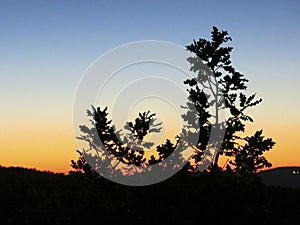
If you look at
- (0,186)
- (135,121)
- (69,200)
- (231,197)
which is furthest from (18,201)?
(135,121)

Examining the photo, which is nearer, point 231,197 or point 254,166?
point 231,197

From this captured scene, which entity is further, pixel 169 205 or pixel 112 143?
pixel 112 143

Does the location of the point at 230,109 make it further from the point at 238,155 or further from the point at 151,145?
the point at 151,145

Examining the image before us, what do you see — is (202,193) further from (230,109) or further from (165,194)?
(230,109)

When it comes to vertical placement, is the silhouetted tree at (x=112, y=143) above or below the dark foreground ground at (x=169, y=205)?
above

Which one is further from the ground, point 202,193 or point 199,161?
point 199,161

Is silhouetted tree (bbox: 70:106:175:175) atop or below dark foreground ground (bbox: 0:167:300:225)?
atop

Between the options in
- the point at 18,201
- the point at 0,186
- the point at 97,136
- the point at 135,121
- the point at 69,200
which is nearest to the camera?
the point at 69,200

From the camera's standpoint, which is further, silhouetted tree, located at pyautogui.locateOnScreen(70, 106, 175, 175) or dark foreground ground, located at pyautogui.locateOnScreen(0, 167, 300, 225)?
silhouetted tree, located at pyautogui.locateOnScreen(70, 106, 175, 175)

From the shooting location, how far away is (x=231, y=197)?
34.5ft

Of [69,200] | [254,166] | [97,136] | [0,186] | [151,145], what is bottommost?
[69,200]

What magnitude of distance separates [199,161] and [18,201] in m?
15.8

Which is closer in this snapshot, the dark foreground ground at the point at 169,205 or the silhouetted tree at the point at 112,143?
the dark foreground ground at the point at 169,205

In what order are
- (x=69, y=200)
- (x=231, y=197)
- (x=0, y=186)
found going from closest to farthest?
(x=231, y=197) < (x=69, y=200) < (x=0, y=186)
